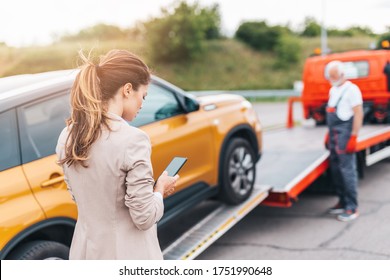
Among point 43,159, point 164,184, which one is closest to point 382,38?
point 43,159

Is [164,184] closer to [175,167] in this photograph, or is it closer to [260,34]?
[175,167]

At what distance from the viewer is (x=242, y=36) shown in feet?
141

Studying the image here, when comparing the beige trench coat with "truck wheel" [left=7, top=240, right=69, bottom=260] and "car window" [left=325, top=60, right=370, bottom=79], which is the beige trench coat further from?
"car window" [left=325, top=60, right=370, bottom=79]

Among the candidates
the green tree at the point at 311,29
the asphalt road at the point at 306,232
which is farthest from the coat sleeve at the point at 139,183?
the green tree at the point at 311,29

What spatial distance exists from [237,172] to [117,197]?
3.36 m

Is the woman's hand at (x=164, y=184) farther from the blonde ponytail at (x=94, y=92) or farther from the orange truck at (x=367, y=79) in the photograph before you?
the orange truck at (x=367, y=79)

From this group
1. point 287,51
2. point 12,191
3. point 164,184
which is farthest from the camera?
point 287,51

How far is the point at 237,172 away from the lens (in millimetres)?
5258

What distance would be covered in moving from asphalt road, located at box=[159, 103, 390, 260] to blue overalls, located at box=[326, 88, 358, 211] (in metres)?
0.27

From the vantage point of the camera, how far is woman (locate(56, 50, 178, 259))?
1935 mm

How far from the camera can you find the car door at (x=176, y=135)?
13.7 ft

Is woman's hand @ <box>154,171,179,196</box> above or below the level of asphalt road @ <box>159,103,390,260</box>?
above

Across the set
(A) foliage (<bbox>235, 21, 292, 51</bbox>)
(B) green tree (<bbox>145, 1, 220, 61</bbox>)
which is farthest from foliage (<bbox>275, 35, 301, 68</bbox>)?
(B) green tree (<bbox>145, 1, 220, 61</bbox>)

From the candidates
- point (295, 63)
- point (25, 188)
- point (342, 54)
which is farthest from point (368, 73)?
point (295, 63)
